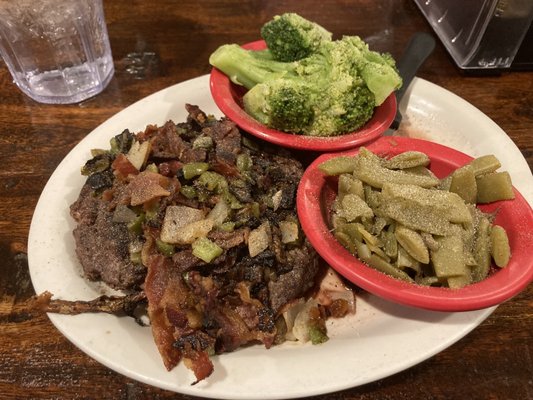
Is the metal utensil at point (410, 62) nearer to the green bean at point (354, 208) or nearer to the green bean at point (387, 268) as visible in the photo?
the green bean at point (354, 208)

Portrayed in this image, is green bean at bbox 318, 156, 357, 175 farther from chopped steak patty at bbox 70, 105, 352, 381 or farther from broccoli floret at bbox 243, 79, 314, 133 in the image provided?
broccoli floret at bbox 243, 79, 314, 133

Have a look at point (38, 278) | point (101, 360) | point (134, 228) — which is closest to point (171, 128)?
point (134, 228)

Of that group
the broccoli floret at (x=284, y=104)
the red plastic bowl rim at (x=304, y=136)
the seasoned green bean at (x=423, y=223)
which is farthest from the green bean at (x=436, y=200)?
the broccoli floret at (x=284, y=104)

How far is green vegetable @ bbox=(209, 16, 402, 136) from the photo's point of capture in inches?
84.8

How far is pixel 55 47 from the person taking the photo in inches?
114

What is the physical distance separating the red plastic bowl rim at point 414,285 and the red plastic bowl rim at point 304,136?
0.23m

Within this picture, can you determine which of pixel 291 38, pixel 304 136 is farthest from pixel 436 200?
pixel 291 38

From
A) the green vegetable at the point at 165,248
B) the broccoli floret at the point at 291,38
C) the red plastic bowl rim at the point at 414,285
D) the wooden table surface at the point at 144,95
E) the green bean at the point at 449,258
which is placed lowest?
the wooden table surface at the point at 144,95

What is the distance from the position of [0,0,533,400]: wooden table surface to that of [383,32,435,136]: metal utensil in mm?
414

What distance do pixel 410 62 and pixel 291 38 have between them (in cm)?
84

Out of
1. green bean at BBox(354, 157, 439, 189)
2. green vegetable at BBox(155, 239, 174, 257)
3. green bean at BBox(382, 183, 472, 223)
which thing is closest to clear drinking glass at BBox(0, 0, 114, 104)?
green vegetable at BBox(155, 239, 174, 257)

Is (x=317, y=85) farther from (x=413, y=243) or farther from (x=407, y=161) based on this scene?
(x=413, y=243)

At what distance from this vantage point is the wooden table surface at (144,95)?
5.75ft

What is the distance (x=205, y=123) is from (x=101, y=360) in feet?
3.89
